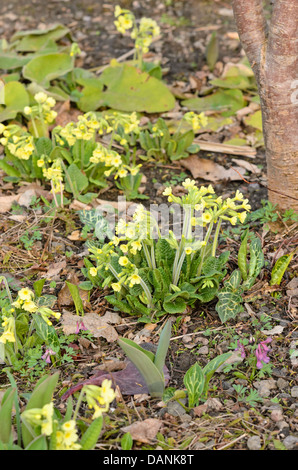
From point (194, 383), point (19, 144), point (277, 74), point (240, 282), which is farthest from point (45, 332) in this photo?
point (277, 74)

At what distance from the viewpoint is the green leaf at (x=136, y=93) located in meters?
3.90

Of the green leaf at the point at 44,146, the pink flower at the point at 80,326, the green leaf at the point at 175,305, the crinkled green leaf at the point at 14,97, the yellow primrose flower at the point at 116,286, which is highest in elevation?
the crinkled green leaf at the point at 14,97

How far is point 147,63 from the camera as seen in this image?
4297 mm

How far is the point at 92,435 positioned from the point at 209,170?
215 centimetres

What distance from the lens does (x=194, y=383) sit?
207 centimetres

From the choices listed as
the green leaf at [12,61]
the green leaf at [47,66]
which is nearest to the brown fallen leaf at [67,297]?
the green leaf at [47,66]

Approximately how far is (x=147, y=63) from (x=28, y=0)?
6.41 feet

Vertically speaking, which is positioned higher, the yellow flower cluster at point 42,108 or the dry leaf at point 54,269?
the yellow flower cluster at point 42,108

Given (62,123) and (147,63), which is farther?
(147,63)

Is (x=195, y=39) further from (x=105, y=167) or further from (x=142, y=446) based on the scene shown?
(x=142, y=446)

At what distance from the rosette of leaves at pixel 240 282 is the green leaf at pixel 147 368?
0.46m

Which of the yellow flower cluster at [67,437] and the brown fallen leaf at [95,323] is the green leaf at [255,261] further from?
the yellow flower cluster at [67,437]

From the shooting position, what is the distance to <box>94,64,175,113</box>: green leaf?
3900 millimetres

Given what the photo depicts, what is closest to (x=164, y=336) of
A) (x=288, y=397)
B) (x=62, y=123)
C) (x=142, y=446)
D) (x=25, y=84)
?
(x=142, y=446)
